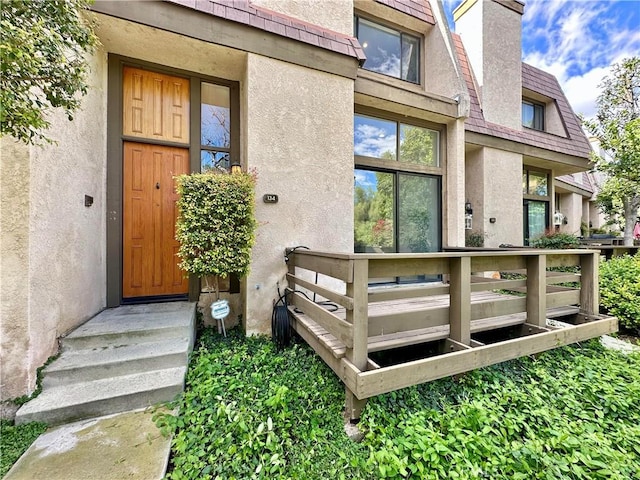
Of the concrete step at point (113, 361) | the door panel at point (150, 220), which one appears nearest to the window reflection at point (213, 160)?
the door panel at point (150, 220)

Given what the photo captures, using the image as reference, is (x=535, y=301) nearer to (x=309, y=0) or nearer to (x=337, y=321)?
(x=337, y=321)

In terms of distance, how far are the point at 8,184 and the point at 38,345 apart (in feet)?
4.51

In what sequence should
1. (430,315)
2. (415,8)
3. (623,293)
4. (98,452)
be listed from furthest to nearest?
(415,8), (623,293), (430,315), (98,452)

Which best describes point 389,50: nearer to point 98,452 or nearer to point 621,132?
point 621,132

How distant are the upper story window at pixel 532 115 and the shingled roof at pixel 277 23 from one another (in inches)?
289

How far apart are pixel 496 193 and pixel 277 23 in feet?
21.3

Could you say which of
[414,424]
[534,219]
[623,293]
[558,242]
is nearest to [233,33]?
[414,424]

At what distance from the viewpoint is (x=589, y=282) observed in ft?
11.4

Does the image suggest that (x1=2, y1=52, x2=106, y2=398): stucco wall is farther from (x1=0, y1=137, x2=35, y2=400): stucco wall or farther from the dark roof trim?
the dark roof trim

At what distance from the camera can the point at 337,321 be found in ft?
7.44

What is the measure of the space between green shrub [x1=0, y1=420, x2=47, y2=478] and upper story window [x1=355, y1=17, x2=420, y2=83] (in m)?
6.80

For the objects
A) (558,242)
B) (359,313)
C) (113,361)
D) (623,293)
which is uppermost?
(558,242)

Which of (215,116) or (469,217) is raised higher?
(215,116)

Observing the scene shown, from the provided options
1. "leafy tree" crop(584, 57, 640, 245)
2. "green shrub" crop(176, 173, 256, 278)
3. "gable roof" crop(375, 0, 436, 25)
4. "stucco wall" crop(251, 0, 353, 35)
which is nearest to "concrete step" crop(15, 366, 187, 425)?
"green shrub" crop(176, 173, 256, 278)
